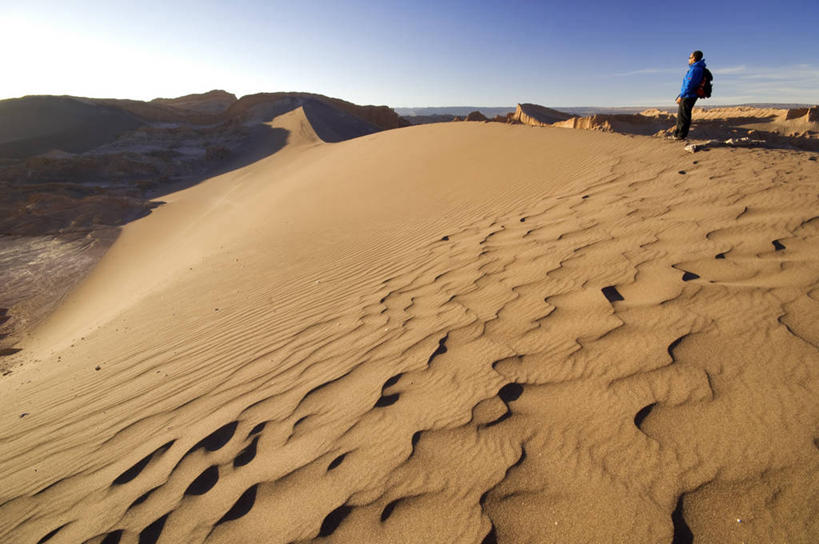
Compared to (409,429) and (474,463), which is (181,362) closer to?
(409,429)

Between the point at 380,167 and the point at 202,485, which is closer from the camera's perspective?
the point at 202,485

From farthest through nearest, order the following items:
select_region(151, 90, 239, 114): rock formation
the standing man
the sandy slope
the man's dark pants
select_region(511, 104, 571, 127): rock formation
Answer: select_region(151, 90, 239, 114): rock formation, select_region(511, 104, 571, 127): rock formation, the man's dark pants, the standing man, the sandy slope

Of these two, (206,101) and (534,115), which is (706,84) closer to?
(534,115)

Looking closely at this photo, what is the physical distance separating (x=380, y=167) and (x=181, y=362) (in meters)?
7.78

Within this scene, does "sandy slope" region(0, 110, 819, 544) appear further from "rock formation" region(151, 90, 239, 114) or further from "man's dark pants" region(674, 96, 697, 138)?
"rock formation" region(151, 90, 239, 114)

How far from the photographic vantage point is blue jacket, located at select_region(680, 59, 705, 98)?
617cm

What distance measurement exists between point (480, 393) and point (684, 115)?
733 cm

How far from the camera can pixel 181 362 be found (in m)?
3.02

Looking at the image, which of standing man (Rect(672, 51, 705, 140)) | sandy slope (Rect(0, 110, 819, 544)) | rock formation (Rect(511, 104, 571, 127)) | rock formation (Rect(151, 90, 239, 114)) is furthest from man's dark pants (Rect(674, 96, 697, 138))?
rock formation (Rect(151, 90, 239, 114))

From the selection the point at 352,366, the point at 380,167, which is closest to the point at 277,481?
the point at 352,366

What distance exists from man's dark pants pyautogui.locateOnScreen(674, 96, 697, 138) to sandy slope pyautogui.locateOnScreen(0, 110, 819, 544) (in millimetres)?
2523

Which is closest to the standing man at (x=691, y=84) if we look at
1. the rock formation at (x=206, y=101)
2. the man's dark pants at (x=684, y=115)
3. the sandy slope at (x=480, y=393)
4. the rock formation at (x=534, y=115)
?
the man's dark pants at (x=684, y=115)

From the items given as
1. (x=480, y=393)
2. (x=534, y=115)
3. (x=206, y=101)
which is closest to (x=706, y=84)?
(x=480, y=393)

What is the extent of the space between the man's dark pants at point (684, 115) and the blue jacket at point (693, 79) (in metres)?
0.11
